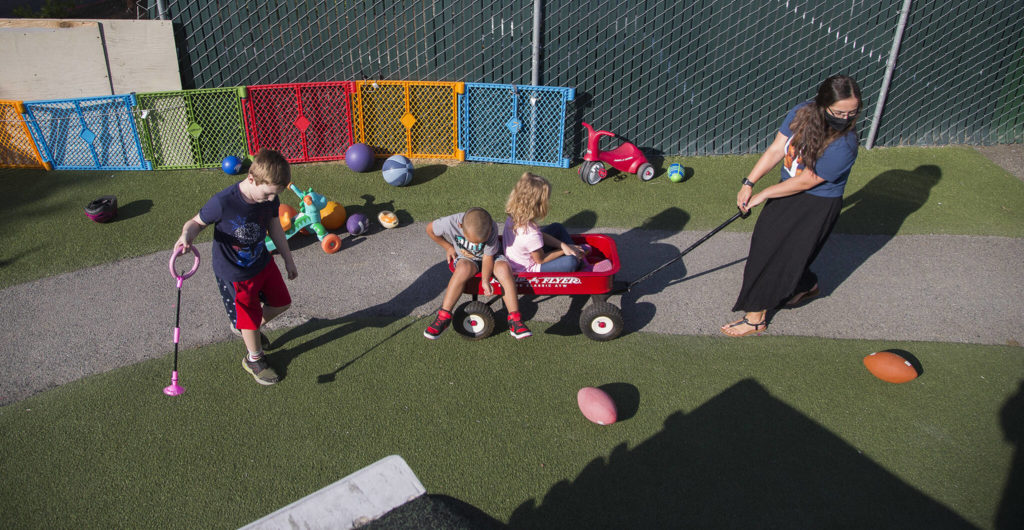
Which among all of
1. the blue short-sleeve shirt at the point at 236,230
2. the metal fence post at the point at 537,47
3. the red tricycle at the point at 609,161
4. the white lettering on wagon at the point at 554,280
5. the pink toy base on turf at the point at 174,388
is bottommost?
the pink toy base on turf at the point at 174,388

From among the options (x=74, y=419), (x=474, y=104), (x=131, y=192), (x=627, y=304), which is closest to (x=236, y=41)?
(x=131, y=192)

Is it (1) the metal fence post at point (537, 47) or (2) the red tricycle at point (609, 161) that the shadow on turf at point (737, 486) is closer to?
(2) the red tricycle at point (609, 161)

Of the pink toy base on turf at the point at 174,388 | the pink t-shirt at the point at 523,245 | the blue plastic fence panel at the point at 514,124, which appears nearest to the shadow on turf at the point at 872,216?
the pink t-shirt at the point at 523,245

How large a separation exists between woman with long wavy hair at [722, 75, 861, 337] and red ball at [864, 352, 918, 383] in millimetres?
734

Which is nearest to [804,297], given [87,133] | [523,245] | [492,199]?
[523,245]

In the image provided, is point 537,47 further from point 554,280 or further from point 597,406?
point 597,406

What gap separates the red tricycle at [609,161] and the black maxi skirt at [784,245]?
2923 millimetres

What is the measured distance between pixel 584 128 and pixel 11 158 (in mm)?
7097

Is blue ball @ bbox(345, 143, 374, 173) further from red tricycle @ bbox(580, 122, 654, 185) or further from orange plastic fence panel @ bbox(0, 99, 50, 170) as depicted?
orange plastic fence panel @ bbox(0, 99, 50, 170)

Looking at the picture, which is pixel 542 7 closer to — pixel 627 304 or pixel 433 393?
pixel 627 304

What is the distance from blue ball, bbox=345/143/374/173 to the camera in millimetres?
7714

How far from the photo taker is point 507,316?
532cm

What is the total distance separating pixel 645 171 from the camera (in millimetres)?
7691

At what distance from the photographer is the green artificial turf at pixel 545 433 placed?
367cm
